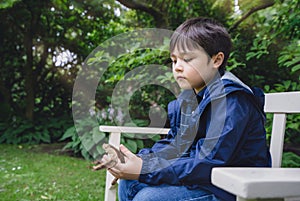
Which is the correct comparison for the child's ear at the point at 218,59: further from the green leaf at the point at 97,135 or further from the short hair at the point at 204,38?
the green leaf at the point at 97,135

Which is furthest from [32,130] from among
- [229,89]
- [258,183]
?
[258,183]

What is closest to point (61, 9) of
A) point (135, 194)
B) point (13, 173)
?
point (13, 173)

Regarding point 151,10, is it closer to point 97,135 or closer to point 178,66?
point 97,135

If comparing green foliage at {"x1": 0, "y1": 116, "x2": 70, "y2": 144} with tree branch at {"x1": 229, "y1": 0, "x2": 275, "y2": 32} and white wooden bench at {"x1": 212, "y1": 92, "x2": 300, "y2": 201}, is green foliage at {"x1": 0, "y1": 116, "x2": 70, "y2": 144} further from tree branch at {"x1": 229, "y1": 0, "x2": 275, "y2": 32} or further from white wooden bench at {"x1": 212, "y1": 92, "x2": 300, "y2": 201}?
white wooden bench at {"x1": 212, "y1": 92, "x2": 300, "y2": 201}

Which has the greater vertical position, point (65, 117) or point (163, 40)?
point (163, 40)

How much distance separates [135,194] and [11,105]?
453cm

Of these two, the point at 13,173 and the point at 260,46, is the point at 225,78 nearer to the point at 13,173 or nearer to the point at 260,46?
the point at 260,46

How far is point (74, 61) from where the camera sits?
5.18 metres

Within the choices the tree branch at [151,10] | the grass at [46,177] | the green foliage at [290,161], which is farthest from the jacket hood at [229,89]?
the tree branch at [151,10]

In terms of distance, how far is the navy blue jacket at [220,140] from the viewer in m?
1.01

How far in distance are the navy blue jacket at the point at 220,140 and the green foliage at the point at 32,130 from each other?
3916 millimetres

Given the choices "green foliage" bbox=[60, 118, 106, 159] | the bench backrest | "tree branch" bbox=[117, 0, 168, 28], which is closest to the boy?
the bench backrest

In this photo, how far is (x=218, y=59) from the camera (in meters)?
1.27

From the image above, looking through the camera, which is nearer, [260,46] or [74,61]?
[260,46]
